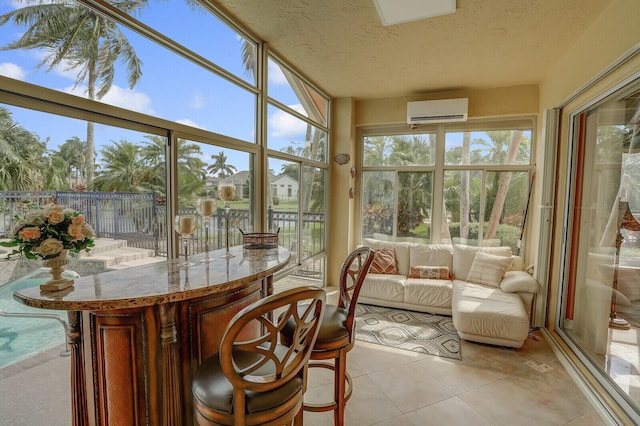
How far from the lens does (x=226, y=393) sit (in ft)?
3.63

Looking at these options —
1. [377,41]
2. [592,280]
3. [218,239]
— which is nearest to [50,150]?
[218,239]

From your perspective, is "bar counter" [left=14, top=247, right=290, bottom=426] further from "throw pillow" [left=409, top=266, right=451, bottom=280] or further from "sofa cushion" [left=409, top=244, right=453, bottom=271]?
"sofa cushion" [left=409, top=244, right=453, bottom=271]

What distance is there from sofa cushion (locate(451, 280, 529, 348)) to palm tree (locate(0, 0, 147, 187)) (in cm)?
334

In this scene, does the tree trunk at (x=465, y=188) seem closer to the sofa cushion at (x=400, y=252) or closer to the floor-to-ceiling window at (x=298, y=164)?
the sofa cushion at (x=400, y=252)

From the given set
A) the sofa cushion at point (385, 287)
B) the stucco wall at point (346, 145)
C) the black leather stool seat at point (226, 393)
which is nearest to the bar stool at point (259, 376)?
the black leather stool seat at point (226, 393)

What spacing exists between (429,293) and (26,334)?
391 cm

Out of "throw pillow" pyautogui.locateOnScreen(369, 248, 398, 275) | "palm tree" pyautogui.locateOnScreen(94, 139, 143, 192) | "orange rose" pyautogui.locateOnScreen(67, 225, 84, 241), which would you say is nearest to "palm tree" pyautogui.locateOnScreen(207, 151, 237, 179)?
"palm tree" pyautogui.locateOnScreen(94, 139, 143, 192)

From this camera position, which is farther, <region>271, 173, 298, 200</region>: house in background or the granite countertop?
<region>271, 173, 298, 200</region>: house in background

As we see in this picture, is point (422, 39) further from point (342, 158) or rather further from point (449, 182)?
point (449, 182)

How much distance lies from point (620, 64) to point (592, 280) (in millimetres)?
1677

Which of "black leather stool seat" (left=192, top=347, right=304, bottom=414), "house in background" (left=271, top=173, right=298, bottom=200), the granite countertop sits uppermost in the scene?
"house in background" (left=271, top=173, right=298, bottom=200)

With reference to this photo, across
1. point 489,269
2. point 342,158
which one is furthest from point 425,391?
point 342,158

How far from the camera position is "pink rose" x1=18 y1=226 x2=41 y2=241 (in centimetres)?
114

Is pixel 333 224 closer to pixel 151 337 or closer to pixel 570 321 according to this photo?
pixel 570 321
